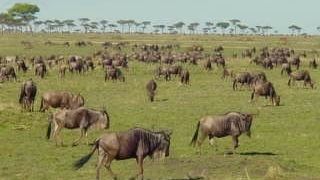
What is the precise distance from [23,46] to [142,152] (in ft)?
259

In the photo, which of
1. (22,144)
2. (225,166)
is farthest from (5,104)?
(225,166)

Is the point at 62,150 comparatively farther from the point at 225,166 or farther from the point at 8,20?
the point at 8,20

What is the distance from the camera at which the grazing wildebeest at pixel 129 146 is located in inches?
590

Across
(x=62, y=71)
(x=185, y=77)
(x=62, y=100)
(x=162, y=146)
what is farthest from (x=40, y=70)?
(x=162, y=146)

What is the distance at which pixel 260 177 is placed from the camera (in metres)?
16.4

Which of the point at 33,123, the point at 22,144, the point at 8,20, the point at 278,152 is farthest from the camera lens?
the point at 8,20

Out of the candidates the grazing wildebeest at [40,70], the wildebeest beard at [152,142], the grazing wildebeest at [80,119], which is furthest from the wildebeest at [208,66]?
the wildebeest beard at [152,142]

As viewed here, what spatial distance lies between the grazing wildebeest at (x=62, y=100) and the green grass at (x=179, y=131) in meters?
0.73

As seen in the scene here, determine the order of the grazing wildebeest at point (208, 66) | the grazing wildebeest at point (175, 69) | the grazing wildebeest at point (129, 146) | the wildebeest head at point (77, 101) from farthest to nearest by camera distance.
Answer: the grazing wildebeest at point (208, 66) → the grazing wildebeest at point (175, 69) → the wildebeest head at point (77, 101) → the grazing wildebeest at point (129, 146)

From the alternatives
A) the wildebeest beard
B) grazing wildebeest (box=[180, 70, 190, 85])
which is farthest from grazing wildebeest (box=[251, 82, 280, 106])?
the wildebeest beard

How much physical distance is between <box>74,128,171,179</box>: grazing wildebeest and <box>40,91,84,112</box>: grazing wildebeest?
11.6 meters

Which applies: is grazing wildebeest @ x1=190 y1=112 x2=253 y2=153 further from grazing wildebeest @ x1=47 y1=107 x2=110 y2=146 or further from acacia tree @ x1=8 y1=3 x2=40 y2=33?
acacia tree @ x1=8 y1=3 x2=40 y2=33

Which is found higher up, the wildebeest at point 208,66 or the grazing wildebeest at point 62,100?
the grazing wildebeest at point 62,100

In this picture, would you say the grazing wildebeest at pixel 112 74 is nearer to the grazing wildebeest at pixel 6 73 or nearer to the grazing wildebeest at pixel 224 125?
the grazing wildebeest at pixel 6 73
